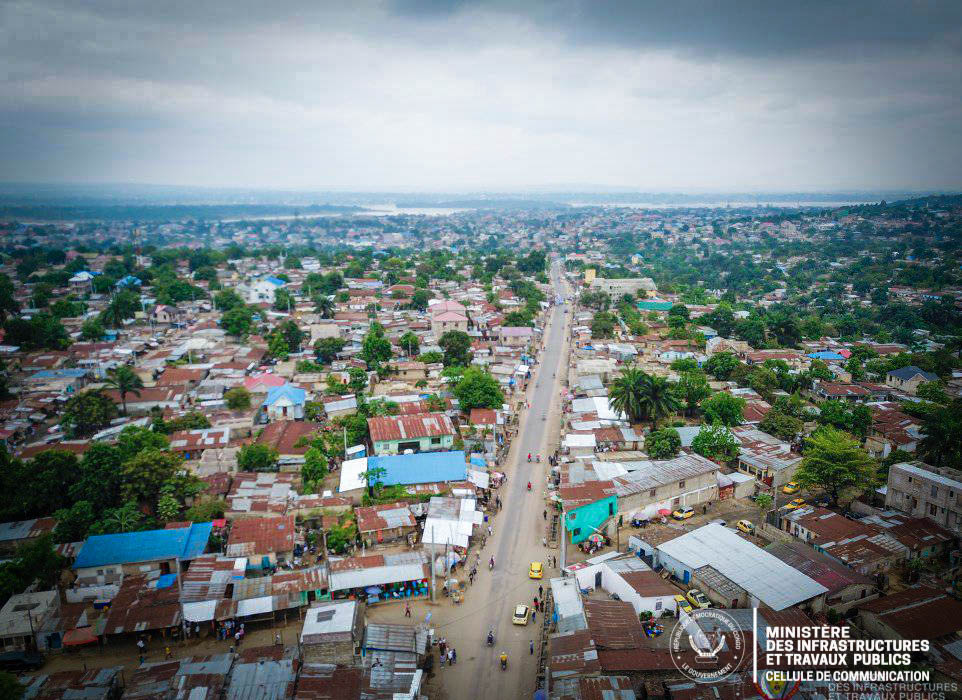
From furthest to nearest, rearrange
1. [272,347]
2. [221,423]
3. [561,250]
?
1. [561,250]
2. [272,347]
3. [221,423]

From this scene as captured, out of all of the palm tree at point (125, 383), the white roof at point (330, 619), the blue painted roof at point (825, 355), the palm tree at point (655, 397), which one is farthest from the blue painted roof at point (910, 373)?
the palm tree at point (125, 383)

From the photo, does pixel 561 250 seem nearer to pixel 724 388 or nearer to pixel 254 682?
pixel 724 388

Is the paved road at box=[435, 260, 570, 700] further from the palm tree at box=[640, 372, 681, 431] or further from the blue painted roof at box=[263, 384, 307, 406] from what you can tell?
the blue painted roof at box=[263, 384, 307, 406]

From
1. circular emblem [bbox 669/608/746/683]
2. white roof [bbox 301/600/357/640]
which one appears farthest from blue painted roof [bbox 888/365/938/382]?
white roof [bbox 301/600/357/640]

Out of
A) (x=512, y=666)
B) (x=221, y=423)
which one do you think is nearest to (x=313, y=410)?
(x=221, y=423)

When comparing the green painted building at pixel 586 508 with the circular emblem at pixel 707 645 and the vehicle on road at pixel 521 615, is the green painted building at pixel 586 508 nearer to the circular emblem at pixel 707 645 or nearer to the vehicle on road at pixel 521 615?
the vehicle on road at pixel 521 615

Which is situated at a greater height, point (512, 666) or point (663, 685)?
point (663, 685)
